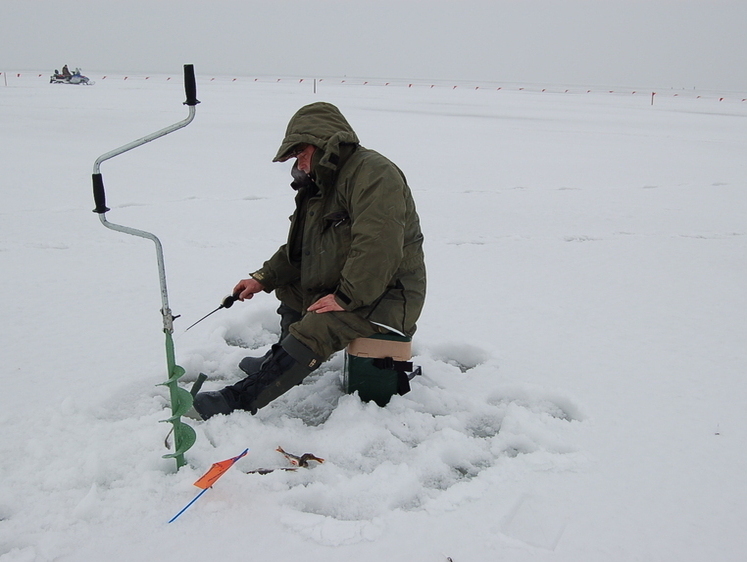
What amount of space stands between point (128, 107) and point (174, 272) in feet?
46.2

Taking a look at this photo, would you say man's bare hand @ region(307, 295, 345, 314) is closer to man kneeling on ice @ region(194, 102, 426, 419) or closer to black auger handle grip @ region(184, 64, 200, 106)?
man kneeling on ice @ region(194, 102, 426, 419)

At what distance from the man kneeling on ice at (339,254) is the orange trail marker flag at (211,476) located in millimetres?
370

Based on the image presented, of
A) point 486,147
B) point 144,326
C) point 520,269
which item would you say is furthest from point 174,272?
point 486,147

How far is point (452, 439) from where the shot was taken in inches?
89.7

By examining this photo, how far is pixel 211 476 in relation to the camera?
76.5 inches

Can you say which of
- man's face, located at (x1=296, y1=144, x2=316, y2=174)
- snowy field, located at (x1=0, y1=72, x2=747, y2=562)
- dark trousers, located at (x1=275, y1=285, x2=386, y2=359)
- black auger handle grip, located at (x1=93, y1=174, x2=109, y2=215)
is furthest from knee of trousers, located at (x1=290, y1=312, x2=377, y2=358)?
black auger handle grip, located at (x1=93, y1=174, x2=109, y2=215)

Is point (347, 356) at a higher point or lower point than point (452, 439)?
higher

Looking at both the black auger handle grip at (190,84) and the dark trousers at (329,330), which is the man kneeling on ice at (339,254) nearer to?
the dark trousers at (329,330)

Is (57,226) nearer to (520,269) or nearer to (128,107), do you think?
(520,269)

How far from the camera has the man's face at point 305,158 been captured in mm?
2344

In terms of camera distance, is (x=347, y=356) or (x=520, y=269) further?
(x=520, y=269)

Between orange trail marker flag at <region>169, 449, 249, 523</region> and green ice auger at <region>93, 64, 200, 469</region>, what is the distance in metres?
0.12

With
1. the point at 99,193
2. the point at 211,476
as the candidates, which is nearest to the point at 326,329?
the point at 211,476

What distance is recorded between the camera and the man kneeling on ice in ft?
7.32
